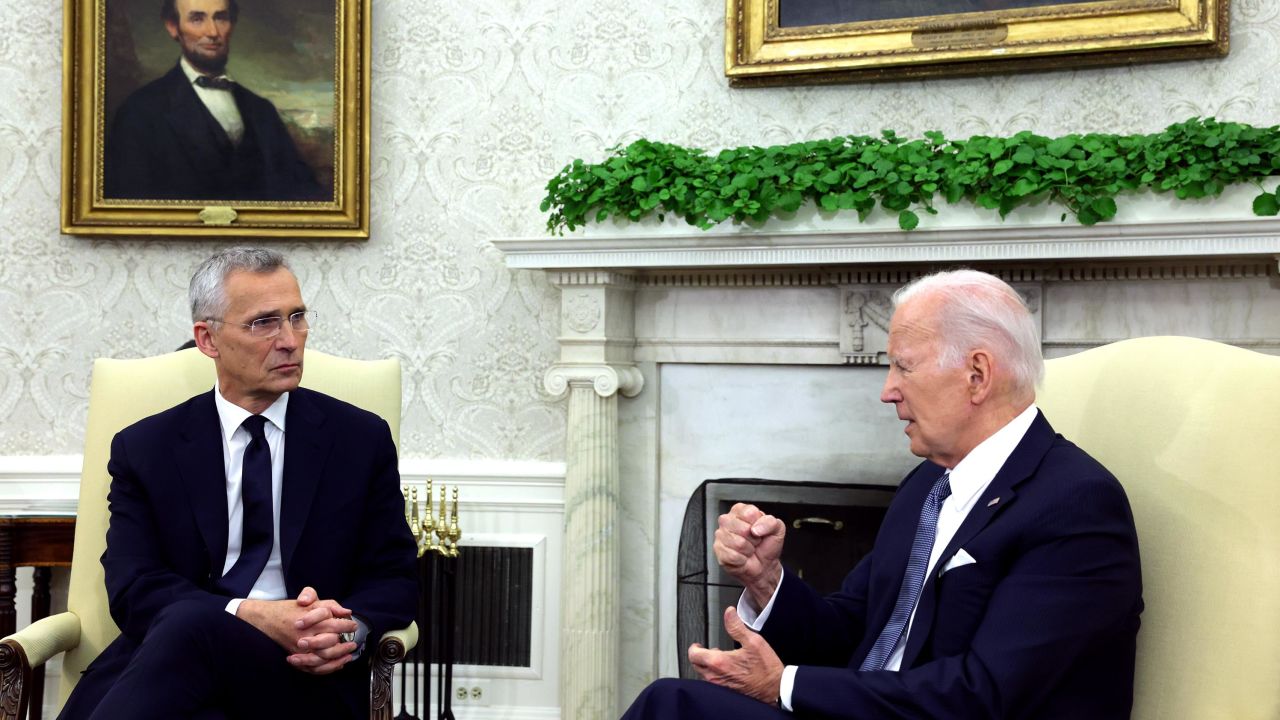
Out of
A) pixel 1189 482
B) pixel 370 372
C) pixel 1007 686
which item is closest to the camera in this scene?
pixel 1007 686

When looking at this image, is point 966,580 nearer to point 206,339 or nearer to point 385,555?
point 385,555

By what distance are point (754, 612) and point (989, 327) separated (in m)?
0.73

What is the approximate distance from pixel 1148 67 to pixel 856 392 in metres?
1.39

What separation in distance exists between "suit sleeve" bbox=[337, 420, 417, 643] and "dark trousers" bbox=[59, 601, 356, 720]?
0.71 ft

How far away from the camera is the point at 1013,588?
192 cm

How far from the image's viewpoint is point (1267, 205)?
10.3 ft

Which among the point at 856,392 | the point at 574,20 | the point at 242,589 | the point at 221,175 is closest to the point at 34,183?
the point at 221,175

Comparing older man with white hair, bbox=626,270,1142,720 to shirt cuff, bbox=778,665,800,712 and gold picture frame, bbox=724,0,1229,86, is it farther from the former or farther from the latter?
gold picture frame, bbox=724,0,1229,86

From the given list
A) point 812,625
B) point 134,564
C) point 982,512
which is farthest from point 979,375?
point 134,564

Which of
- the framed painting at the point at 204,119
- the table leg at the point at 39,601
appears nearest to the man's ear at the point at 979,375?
the framed painting at the point at 204,119

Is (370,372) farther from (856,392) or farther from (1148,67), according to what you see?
(1148,67)

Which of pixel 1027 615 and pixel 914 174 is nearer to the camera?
pixel 1027 615

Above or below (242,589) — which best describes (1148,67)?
above

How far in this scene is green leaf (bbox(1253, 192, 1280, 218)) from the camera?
124 inches
